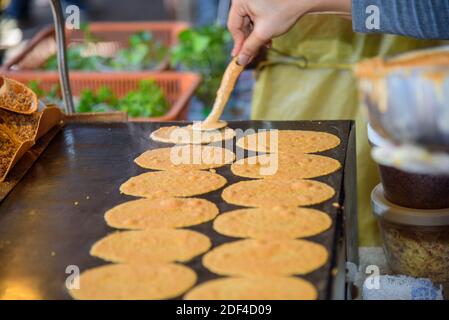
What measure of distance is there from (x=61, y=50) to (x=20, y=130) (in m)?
0.47

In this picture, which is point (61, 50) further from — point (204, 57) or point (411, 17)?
point (204, 57)

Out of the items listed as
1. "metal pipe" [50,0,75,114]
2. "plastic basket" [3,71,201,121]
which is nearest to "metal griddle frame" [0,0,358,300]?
"metal pipe" [50,0,75,114]

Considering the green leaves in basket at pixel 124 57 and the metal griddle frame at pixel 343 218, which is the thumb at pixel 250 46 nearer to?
the metal griddle frame at pixel 343 218

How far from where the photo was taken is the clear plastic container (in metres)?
2.22

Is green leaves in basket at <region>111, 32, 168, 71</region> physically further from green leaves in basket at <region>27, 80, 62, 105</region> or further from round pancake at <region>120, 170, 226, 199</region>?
round pancake at <region>120, 170, 226, 199</region>

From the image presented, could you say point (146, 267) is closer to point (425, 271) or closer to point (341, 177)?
point (341, 177)

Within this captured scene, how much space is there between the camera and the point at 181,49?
4758 mm

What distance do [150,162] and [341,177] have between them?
2.23 feet

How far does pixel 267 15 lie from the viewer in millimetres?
2598

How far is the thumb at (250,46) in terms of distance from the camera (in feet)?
8.78

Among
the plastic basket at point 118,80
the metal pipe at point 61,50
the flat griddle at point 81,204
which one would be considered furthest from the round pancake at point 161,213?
the plastic basket at point 118,80

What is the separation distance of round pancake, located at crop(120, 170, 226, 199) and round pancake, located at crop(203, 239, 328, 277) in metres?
0.44

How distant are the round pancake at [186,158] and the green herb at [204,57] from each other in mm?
2156
